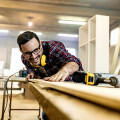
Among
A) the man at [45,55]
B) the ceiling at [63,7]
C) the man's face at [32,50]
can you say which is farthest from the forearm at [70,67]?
the ceiling at [63,7]

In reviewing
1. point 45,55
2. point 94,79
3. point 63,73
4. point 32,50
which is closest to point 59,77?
point 63,73

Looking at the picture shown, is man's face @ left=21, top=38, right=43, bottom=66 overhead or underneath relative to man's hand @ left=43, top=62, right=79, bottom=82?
overhead

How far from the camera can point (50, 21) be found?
649 cm

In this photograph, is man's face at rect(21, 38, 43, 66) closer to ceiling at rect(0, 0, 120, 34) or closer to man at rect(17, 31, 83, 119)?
man at rect(17, 31, 83, 119)

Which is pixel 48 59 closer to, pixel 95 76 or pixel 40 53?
pixel 40 53

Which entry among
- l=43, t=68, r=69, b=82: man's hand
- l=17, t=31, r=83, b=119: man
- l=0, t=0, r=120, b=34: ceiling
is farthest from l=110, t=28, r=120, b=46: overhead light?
l=43, t=68, r=69, b=82: man's hand

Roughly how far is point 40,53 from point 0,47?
27.6 feet

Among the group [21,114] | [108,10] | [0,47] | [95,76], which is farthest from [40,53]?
[0,47]

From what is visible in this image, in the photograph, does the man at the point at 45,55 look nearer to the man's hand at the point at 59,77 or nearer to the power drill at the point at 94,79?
the man's hand at the point at 59,77

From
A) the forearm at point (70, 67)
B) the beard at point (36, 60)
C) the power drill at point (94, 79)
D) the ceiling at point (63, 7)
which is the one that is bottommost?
the power drill at point (94, 79)

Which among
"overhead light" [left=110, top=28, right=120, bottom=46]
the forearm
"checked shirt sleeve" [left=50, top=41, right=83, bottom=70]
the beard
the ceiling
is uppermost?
the ceiling

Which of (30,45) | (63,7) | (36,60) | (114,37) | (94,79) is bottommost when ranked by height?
(94,79)

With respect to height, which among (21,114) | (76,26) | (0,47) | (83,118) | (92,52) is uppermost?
(76,26)

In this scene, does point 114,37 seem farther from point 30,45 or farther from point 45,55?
point 30,45
